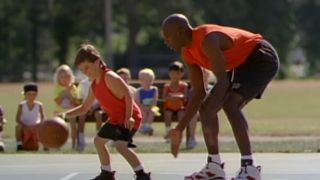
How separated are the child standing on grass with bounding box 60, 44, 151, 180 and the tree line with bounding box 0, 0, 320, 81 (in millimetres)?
55892

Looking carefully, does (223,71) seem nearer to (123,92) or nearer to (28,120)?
(123,92)

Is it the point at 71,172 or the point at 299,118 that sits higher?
the point at 71,172

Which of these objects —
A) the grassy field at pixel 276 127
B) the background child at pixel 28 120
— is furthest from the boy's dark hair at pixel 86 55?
the background child at pixel 28 120

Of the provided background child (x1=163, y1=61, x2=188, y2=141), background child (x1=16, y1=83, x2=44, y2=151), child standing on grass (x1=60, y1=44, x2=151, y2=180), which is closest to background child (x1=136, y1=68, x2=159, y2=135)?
background child (x1=163, y1=61, x2=188, y2=141)

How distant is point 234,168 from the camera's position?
451 inches

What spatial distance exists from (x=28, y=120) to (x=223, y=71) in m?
8.49

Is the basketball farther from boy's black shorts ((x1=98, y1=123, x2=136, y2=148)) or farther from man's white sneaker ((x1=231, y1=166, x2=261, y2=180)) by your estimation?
man's white sneaker ((x1=231, y1=166, x2=261, y2=180))

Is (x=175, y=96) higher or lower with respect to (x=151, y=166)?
higher

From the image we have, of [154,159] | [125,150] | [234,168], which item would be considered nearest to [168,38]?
[125,150]

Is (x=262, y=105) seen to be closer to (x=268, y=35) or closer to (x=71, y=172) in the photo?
(x=71, y=172)

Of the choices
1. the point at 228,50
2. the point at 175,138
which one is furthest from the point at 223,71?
the point at 175,138

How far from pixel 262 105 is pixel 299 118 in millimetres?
8067

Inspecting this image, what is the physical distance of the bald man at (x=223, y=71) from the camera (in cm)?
898

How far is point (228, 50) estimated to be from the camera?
9.15 meters
